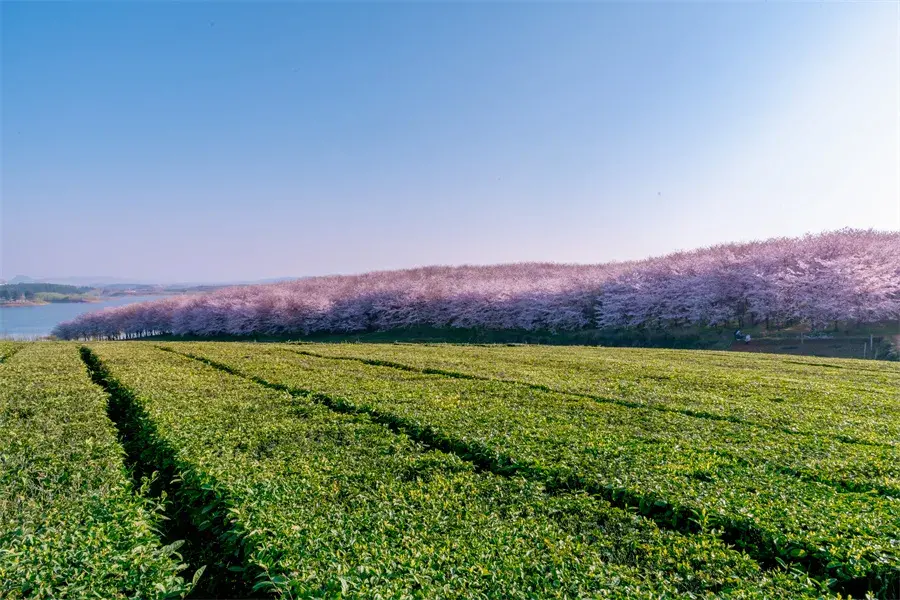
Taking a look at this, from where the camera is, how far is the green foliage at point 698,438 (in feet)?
23.0

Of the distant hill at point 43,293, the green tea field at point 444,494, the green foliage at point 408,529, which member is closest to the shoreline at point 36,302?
the distant hill at point 43,293

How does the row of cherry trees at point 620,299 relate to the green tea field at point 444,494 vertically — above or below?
above

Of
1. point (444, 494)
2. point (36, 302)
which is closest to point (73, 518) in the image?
point (444, 494)

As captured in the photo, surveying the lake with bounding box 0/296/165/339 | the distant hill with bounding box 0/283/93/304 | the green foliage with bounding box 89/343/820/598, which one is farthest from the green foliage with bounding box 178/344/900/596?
the distant hill with bounding box 0/283/93/304

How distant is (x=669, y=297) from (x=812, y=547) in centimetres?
6039

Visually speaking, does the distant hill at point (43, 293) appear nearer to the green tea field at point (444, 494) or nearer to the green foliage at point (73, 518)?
the green foliage at point (73, 518)

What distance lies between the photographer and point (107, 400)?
15.4 m

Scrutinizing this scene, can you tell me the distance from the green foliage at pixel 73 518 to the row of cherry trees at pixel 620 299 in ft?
194

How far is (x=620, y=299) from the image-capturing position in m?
65.0

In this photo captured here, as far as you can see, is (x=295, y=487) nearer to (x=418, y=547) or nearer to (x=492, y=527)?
(x=418, y=547)

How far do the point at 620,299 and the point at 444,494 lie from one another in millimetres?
61596

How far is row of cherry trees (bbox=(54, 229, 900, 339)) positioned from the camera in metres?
49.7

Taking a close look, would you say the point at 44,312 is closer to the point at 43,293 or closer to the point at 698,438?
the point at 43,293

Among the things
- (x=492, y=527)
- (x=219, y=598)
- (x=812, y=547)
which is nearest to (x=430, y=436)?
(x=492, y=527)
